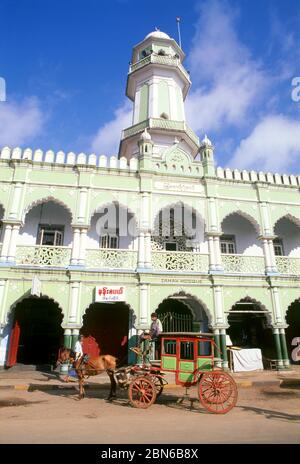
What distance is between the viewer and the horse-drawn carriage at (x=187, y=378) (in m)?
6.69

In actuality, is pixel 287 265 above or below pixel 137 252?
below

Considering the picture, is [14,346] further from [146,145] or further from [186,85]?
[186,85]

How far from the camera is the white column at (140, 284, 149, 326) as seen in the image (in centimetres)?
1245

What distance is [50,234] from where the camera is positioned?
588 inches

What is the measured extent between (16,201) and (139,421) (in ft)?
35.0

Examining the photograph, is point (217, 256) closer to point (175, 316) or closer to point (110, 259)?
point (175, 316)

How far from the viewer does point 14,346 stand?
13094mm

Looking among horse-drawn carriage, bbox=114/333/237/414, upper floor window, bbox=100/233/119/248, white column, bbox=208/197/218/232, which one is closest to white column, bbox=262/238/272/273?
white column, bbox=208/197/218/232

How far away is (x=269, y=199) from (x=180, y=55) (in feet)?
47.3

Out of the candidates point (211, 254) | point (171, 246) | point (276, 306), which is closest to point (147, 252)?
point (171, 246)

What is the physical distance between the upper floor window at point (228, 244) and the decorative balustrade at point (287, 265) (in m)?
2.44

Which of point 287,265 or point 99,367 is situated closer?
point 99,367

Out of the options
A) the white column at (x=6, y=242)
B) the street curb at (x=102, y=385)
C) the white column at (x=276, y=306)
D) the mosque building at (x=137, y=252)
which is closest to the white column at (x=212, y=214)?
the mosque building at (x=137, y=252)
